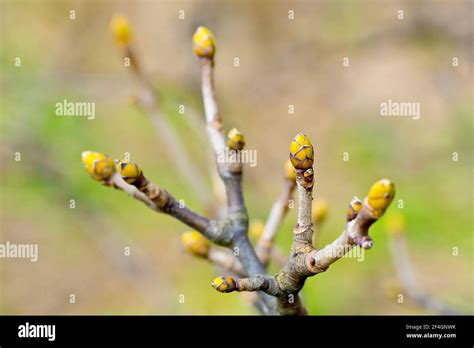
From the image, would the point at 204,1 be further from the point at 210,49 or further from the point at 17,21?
the point at 210,49

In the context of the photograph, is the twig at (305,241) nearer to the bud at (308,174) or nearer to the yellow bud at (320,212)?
the bud at (308,174)

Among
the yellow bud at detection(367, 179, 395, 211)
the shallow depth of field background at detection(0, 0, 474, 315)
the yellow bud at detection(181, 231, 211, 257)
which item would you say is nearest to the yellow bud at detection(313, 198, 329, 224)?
the yellow bud at detection(181, 231, 211, 257)

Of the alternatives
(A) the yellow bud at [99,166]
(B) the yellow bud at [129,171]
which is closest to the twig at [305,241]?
(B) the yellow bud at [129,171]

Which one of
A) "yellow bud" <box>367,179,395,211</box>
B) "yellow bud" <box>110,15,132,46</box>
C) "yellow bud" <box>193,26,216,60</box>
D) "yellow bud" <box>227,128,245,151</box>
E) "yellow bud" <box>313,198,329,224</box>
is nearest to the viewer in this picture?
"yellow bud" <box>367,179,395,211</box>

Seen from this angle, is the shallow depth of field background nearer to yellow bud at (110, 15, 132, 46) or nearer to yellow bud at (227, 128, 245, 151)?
yellow bud at (110, 15, 132, 46)

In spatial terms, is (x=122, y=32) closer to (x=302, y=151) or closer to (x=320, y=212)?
(x=320, y=212)

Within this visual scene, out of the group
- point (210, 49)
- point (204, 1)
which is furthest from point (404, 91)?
point (210, 49)
